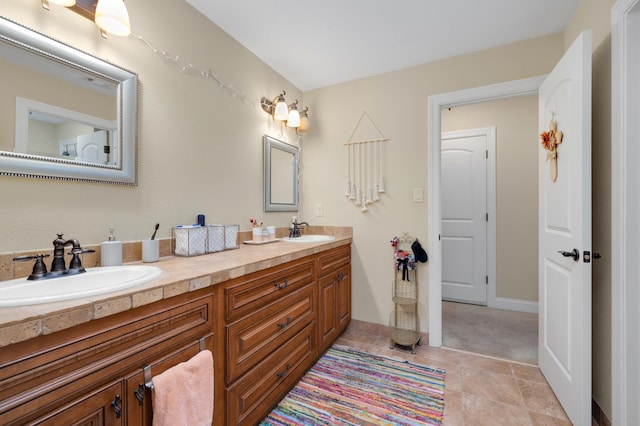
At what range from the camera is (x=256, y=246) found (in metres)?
1.99

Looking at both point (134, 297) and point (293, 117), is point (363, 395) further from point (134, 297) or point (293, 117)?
point (293, 117)

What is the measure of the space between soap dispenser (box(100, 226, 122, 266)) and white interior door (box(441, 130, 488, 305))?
3.36m

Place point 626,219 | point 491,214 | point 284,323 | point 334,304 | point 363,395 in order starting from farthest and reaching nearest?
point 491,214 < point 334,304 < point 363,395 < point 284,323 < point 626,219

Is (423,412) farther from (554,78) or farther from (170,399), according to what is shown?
(554,78)

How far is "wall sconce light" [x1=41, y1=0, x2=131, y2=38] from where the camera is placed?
3.93ft

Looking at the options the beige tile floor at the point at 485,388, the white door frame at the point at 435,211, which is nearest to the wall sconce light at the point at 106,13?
the white door frame at the point at 435,211

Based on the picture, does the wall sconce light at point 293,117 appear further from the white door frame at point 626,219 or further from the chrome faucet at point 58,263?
the white door frame at point 626,219

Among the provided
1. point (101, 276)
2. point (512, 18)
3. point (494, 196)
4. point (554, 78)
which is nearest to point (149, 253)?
point (101, 276)

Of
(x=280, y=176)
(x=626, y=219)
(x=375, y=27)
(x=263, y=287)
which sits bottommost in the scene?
(x=263, y=287)

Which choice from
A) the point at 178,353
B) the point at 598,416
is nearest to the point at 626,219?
the point at 598,416

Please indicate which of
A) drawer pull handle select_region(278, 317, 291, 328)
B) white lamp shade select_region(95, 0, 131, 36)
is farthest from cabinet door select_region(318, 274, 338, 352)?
white lamp shade select_region(95, 0, 131, 36)

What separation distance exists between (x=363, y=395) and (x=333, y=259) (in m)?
0.93

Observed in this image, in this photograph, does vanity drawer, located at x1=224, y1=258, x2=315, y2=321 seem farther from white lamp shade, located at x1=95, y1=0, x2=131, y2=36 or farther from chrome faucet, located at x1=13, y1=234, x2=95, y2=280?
white lamp shade, located at x1=95, y1=0, x2=131, y2=36

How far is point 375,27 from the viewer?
6.42 feet
